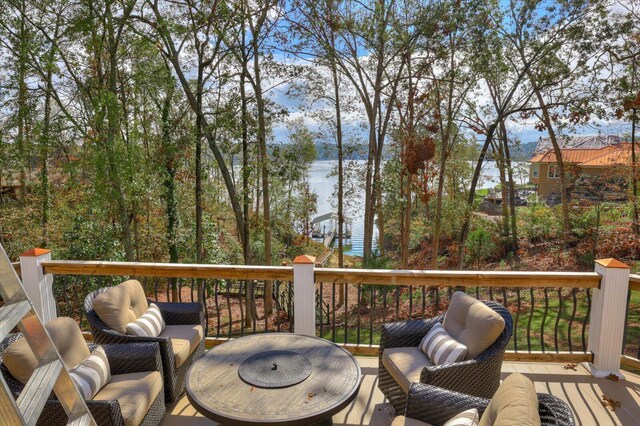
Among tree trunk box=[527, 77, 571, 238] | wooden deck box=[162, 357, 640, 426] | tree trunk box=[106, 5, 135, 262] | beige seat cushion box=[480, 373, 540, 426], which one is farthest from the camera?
tree trunk box=[527, 77, 571, 238]

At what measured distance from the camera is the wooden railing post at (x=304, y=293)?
11.6 feet

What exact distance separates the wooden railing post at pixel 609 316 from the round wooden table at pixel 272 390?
87.3 inches

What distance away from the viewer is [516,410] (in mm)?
1485

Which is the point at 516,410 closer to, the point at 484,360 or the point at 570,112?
the point at 484,360

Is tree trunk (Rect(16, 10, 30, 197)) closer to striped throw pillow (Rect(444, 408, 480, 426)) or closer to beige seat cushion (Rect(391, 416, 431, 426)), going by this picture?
beige seat cushion (Rect(391, 416, 431, 426))

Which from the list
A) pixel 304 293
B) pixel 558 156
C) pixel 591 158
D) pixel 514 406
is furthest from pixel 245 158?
pixel 591 158

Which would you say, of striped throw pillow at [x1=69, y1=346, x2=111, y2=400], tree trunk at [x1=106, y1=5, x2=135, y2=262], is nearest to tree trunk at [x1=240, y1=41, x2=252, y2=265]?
tree trunk at [x1=106, y1=5, x2=135, y2=262]

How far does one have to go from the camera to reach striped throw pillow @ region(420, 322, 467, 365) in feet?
8.61

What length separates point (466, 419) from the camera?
1834 mm

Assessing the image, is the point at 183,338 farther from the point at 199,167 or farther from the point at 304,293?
the point at 199,167

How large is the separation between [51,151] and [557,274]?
942 cm

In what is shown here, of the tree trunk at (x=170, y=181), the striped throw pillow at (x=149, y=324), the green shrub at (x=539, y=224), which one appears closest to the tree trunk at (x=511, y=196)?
the green shrub at (x=539, y=224)

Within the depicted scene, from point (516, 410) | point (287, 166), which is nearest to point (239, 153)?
point (287, 166)

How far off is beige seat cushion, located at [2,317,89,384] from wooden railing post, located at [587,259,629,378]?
3.83 meters
